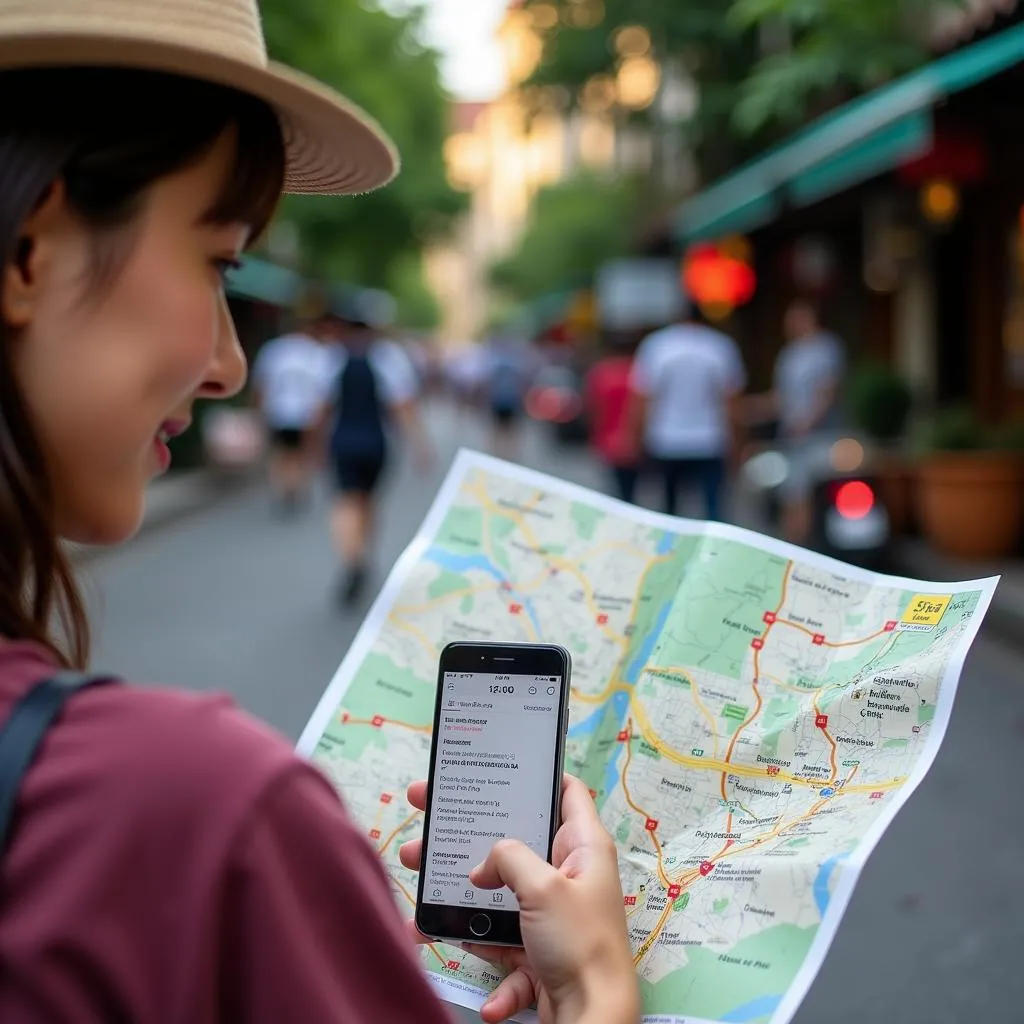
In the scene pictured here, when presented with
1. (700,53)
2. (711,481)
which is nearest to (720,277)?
(700,53)

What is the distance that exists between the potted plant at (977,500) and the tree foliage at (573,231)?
29.3 metres

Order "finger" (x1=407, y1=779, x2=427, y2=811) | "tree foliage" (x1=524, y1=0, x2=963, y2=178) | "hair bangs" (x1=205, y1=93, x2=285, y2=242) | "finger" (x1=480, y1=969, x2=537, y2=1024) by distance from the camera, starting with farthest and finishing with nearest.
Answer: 1. "tree foliage" (x1=524, y1=0, x2=963, y2=178)
2. "finger" (x1=407, y1=779, x2=427, y2=811)
3. "finger" (x1=480, y1=969, x2=537, y2=1024)
4. "hair bangs" (x1=205, y1=93, x2=285, y2=242)

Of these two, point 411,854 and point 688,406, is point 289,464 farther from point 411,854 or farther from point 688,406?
point 411,854

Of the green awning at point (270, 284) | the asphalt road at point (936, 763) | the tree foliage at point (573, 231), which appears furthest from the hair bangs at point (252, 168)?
the tree foliage at point (573, 231)

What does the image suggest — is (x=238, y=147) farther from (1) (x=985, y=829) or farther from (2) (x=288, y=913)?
(1) (x=985, y=829)

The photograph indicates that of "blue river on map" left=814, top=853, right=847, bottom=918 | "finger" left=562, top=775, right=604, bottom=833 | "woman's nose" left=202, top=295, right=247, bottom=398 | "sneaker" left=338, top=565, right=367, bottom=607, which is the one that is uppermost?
"woman's nose" left=202, top=295, right=247, bottom=398

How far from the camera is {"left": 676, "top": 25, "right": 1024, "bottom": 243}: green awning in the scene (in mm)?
8602

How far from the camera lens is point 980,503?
32.0 ft

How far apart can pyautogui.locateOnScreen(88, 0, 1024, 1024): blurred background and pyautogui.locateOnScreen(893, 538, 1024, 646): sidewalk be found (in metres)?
0.03

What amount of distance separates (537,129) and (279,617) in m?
15.0

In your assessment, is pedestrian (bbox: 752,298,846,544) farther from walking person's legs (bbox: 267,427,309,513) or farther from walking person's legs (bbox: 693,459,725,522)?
walking person's legs (bbox: 267,427,309,513)

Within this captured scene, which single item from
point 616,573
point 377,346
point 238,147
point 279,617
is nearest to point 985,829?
point 616,573

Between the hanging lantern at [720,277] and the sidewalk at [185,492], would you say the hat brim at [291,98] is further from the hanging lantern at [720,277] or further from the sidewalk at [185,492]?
the hanging lantern at [720,277]

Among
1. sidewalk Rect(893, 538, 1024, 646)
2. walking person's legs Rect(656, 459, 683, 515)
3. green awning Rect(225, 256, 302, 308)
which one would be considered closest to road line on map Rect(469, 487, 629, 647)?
sidewalk Rect(893, 538, 1024, 646)
